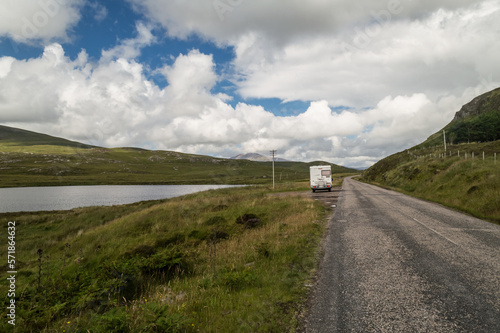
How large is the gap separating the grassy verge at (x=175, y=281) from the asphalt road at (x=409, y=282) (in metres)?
0.74

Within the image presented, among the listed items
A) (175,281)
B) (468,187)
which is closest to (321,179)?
(468,187)

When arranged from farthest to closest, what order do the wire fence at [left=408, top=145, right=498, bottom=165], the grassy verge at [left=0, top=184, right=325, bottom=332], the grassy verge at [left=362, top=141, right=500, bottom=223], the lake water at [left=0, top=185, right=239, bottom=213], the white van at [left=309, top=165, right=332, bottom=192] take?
the lake water at [left=0, top=185, right=239, bottom=213] → the white van at [left=309, top=165, right=332, bottom=192] → the wire fence at [left=408, top=145, right=498, bottom=165] → the grassy verge at [left=362, top=141, right=500, bottom=223] → the grassy verge at [left=0, top=184, right=325, bottom=332]

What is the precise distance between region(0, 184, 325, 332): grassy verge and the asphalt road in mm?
738

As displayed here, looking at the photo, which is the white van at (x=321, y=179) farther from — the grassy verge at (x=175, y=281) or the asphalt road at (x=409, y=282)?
the asphalt road at (x=409, y=282)

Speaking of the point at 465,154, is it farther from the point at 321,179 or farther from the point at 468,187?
the point at 321,179

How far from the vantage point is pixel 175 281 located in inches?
292

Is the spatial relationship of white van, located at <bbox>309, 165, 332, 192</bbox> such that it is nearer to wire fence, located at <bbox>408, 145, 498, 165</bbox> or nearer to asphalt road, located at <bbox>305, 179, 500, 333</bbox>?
wire fence, located at <bbox>408, 145, 498, 165</bbox>

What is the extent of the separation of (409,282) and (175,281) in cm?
628

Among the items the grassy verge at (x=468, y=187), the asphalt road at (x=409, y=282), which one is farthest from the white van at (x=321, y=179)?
the asphalt road at (x=409, y=282)

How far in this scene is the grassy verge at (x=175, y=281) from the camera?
180 inches

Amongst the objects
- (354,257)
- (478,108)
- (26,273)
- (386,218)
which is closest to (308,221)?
(386,218)

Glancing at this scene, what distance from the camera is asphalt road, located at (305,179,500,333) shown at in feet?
14.4

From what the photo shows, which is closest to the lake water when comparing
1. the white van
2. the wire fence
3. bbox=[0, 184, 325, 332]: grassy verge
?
bbox=[0, 184, 325, 332]: grassy verge

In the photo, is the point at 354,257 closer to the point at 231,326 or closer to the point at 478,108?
the point at 231,326
